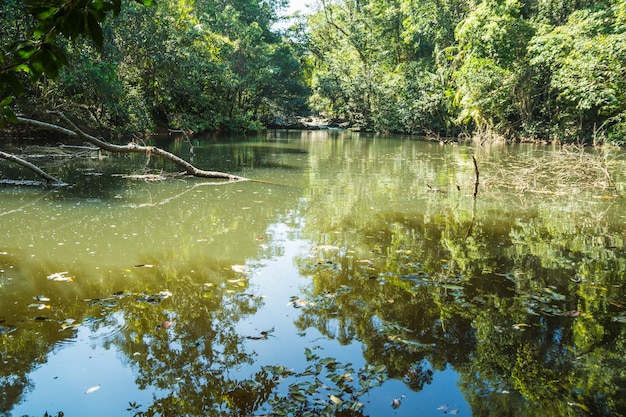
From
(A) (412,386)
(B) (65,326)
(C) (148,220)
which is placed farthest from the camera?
(C) (148,220)

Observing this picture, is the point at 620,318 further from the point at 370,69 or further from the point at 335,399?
A: the point at 370,69

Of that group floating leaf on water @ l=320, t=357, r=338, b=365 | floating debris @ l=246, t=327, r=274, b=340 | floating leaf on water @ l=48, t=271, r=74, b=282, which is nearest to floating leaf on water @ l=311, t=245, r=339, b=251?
floating debris @ l=246, t=327, r=274, b=340

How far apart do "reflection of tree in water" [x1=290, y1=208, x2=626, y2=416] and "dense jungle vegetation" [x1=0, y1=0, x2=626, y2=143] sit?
359 inches

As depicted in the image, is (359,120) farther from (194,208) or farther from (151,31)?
(194,208)

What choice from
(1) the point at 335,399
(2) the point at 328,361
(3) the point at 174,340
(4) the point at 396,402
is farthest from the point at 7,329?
(4) the point at 396,402

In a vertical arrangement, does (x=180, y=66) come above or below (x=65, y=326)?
above

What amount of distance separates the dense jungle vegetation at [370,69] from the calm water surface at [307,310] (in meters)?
7.15

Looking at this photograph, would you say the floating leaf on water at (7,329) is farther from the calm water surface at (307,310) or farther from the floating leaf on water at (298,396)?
the floating leaf on water at (298,396)

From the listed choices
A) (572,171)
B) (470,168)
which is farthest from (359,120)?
(572,171)

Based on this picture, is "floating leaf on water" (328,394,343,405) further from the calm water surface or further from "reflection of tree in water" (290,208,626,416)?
"reflection of tree in water" (290,208,626,416)

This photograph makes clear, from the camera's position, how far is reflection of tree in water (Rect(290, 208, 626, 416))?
2.92 m

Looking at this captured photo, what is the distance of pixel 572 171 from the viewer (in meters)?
11.2

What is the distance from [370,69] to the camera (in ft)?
126

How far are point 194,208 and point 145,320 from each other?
4415 mm
